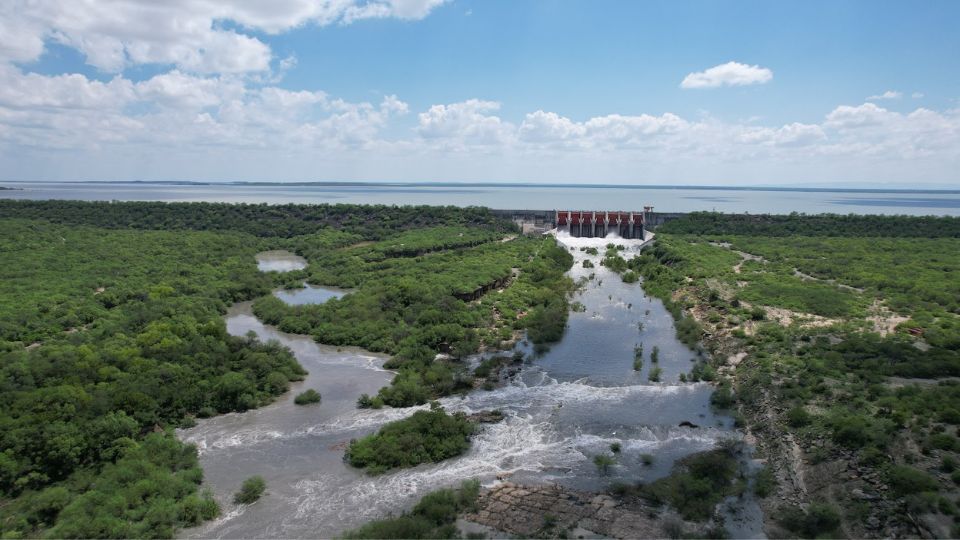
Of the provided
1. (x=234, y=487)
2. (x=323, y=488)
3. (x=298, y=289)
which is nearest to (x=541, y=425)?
(x=323, y=488)

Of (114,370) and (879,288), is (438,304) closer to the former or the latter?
(114,370)

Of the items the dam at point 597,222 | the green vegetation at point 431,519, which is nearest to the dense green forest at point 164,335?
the green vegetation at point 431,519

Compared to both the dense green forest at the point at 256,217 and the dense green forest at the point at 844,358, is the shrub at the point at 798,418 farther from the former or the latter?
the dense green forest at the point at 256,217

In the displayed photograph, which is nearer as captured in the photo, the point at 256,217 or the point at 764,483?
the point at 764,483

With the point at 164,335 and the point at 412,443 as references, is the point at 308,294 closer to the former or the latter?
the point at 164,335

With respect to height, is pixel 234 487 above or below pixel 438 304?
below

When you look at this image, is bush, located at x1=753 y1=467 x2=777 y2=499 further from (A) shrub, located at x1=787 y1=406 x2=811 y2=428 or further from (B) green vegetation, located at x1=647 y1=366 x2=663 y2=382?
(B) green vegetation, located at x1=647 y1=366 x2=663 y2=382

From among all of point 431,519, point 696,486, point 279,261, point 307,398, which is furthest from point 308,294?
point 696,486
